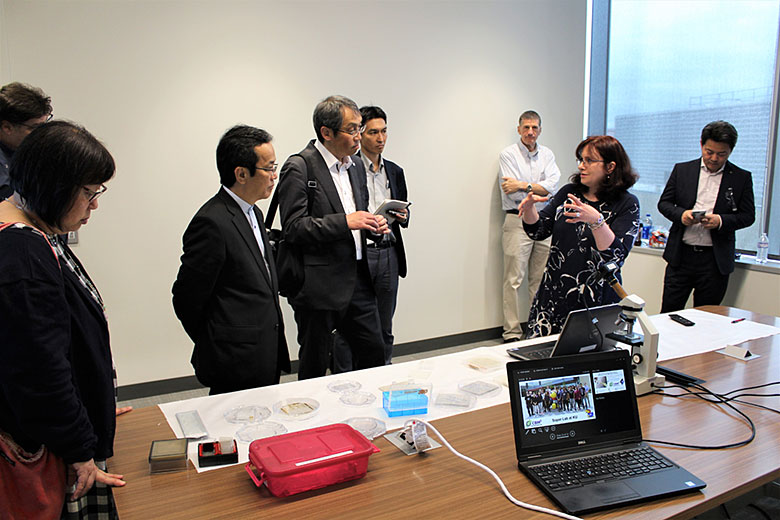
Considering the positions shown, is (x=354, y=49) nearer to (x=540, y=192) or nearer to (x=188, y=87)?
(x=188, y=87)

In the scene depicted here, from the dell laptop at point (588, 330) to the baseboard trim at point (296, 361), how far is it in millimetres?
2599

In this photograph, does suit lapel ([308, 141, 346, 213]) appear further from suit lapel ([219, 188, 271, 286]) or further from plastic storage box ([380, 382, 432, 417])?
plastic storage box ([380, 382, 432, 417])

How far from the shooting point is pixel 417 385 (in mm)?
1986

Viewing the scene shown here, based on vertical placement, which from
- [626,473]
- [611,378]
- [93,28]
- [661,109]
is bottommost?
[626,473]

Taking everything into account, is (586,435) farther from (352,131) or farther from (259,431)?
(352,131)

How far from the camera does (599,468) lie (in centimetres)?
143

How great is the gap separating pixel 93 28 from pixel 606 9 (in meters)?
4.35

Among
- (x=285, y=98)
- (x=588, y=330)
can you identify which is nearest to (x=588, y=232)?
(x=588, y=330)

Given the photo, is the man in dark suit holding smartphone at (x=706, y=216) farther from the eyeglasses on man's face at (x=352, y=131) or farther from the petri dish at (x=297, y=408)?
the petri dish at (x=297, y=408)

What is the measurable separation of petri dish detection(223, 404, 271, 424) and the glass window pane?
402 cm

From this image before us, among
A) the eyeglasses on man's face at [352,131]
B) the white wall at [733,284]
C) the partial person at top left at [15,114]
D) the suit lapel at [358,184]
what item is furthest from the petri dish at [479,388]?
the white wall at [733,284]

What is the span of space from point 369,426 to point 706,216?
317 cm

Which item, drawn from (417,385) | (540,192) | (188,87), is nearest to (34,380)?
(417,385)

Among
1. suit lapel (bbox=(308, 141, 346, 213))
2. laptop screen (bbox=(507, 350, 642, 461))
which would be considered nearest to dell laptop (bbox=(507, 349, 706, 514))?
laptop screen (bbox=(507, 350, 642, 461))
